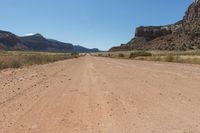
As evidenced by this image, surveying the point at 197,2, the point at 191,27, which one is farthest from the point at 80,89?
the point at 197,2

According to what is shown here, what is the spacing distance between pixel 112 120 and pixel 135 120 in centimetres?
54

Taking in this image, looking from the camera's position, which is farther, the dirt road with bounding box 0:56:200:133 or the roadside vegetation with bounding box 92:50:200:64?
the roadside vegetation with bounding box 92:50:200:64

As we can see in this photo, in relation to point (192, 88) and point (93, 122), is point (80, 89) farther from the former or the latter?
point (93, 122)

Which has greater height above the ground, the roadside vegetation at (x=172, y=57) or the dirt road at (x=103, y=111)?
the dirt road at (x=103, y=111)

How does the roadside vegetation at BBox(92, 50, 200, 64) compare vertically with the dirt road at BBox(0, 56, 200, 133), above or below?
below

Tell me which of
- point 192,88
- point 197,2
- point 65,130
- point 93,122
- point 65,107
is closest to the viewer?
point 65,130

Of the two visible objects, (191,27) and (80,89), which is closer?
(80,89)

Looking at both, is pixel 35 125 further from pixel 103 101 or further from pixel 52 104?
pixel 103 101

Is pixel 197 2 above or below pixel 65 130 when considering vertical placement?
above

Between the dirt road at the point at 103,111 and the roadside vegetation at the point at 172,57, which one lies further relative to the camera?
the roadside vegetation at the point at 172,57

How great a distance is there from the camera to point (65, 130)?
7.17m

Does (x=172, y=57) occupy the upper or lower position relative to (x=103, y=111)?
lower

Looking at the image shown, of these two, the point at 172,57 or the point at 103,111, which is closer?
the point at 103,111

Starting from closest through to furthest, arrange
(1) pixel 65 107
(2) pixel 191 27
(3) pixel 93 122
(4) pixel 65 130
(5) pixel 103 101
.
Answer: (4) pixel 65 130 < (3) pixel 93 122 < (1) pixel 65 107 < (5) pixel 103 101 < (2) pixel 191 27
